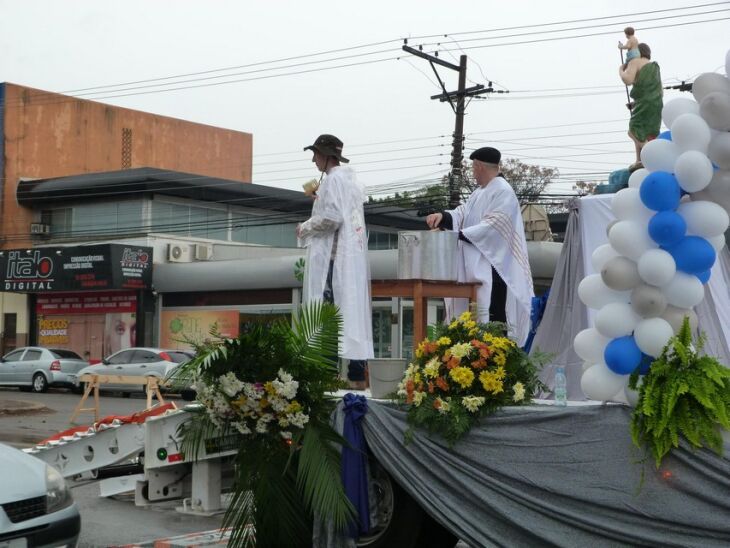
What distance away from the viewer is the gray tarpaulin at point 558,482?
4883mm

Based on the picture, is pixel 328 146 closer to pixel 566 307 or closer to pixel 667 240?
pixel 566 307

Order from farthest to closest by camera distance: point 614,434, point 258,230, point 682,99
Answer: point 258,230
point 682,99
point 614,434

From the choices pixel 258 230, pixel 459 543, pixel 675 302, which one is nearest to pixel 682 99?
pixel 675 302

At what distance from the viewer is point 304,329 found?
626cm

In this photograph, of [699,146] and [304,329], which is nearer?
[699,146]

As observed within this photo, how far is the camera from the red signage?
3466 cm

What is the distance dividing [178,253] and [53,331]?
6.34 metres

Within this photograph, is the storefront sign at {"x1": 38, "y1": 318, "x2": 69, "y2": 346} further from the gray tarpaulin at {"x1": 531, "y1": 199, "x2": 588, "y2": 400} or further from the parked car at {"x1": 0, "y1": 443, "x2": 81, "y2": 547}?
the parked car at {"x1": 0, "y1": 443, "x2": 81, "y2": 547}

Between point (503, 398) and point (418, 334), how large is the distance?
156 centimetres

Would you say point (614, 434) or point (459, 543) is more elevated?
point (614, 434)

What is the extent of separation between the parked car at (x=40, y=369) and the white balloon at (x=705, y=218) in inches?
1046

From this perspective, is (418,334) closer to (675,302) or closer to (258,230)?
(675,302)

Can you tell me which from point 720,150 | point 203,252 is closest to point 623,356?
point 720,150

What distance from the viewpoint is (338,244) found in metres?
7.75
